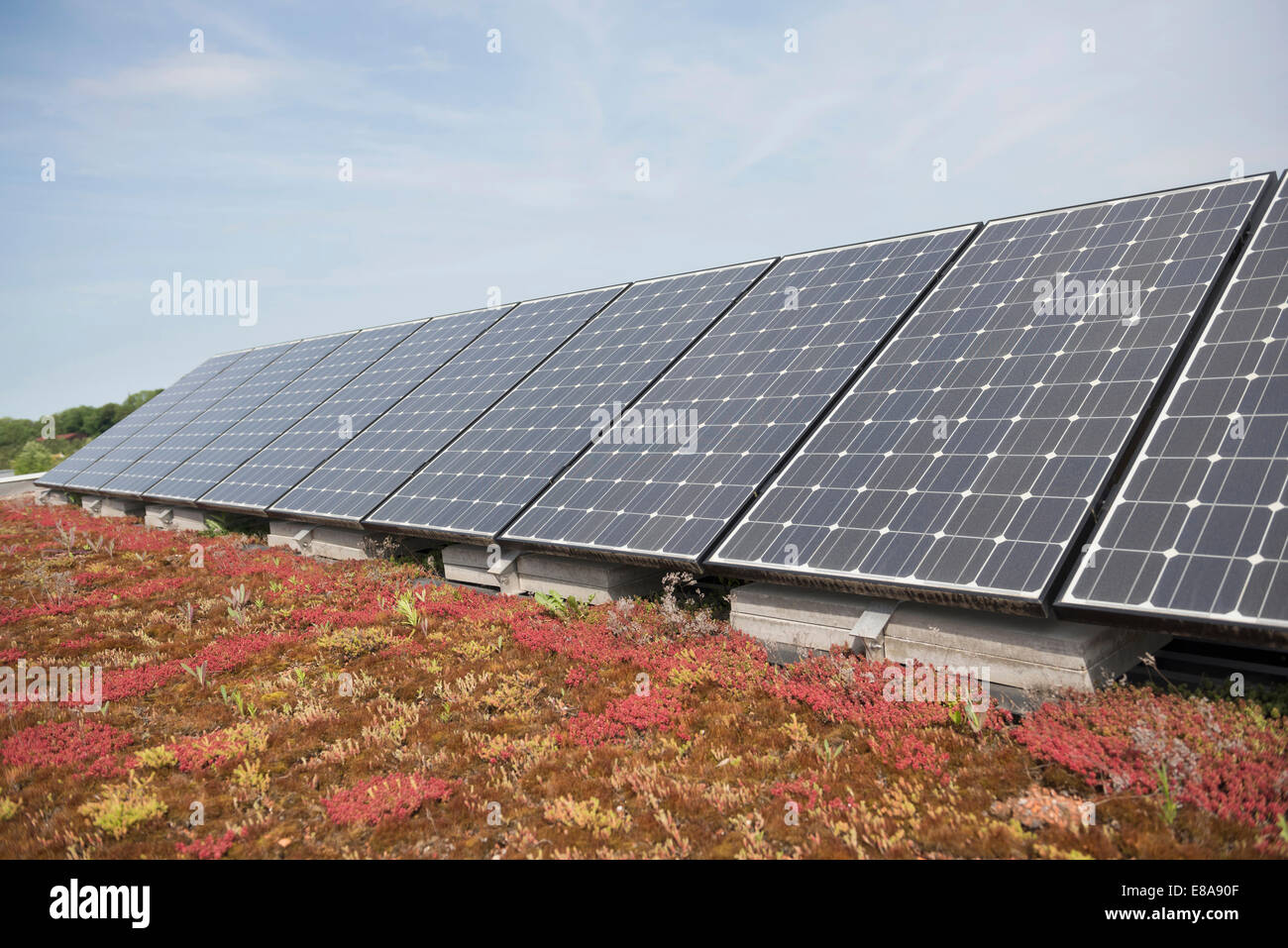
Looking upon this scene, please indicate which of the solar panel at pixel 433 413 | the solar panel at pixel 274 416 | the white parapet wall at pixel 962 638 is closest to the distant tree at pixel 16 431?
the solar panel at pixel 274 416

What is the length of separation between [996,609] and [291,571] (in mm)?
17001

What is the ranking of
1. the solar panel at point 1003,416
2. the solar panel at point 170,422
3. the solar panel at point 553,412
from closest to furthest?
1. the solar panel at point 1003,416
2. the solar panel at point 553,412
3. the solar panel at point 170,422

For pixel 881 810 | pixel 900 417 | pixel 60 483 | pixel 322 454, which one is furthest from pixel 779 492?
pixel 60 483

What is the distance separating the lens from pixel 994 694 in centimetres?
943

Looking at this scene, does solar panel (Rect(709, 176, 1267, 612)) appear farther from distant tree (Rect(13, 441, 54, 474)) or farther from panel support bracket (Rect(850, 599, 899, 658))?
distant tree (Rect(13, 441, 54, 474))

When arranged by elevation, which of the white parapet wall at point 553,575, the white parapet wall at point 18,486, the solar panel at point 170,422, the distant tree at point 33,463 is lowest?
the white parapet wall at point 553,575

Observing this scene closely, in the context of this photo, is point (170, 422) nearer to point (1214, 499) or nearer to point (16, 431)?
point (1214, 499)

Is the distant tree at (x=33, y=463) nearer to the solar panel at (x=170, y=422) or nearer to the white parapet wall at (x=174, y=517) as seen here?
the solar panel at (x=170, y=422)

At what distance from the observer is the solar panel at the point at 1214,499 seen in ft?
25.9

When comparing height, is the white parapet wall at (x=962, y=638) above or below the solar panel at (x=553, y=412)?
below

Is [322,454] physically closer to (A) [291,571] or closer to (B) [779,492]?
(A) [291,571]

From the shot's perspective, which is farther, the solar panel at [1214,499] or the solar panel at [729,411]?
the solar panel at [729,411]

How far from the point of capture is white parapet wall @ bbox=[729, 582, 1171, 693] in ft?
29.6

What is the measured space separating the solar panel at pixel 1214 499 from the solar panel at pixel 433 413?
637 inches
